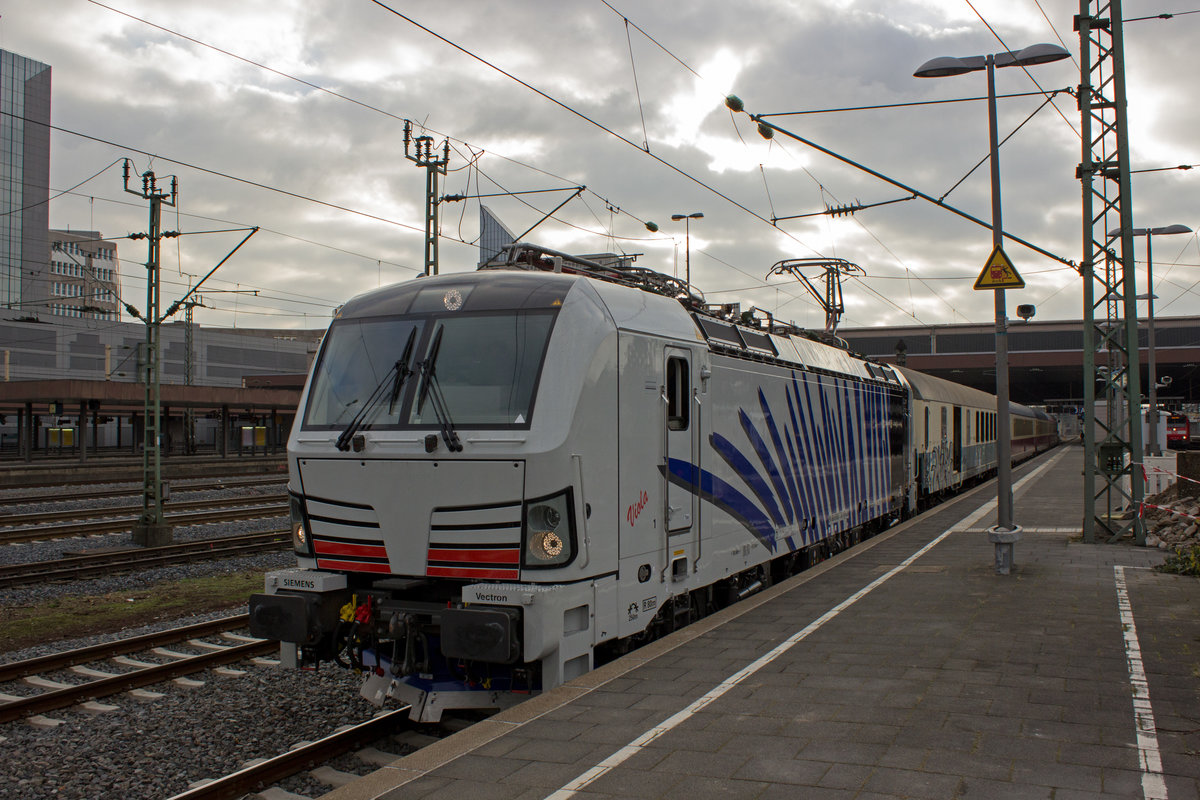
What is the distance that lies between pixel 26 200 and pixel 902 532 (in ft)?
373

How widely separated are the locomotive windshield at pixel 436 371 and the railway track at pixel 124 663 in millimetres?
2877

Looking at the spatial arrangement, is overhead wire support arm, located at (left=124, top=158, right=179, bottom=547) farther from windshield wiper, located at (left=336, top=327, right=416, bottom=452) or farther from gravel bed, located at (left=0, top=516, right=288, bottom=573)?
windshield wiper, located at (left=336, top=327, right=416, bottom=452)

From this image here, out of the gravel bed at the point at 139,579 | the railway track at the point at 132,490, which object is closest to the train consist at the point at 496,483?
the gravel bed at the point at 139,579

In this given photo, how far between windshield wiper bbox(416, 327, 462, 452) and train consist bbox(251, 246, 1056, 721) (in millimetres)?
16

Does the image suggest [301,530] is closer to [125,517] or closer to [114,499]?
[125,517]

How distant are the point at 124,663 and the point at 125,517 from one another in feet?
45.8

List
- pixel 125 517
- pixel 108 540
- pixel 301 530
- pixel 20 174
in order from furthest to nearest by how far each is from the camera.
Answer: pixel 20 174
pixel 125 517
pixel 108 540
pixel 301 530

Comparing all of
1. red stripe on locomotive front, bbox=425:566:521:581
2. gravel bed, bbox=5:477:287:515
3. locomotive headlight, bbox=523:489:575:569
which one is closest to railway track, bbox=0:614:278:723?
red stripe on locomotive front, bbox=425:566:521:581

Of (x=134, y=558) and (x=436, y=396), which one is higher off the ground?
(x=436, y=396)

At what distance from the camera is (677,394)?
7750 mm

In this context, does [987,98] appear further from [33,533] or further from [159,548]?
[33,533]

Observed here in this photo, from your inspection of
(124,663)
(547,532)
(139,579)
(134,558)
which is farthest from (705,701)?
(134,558)

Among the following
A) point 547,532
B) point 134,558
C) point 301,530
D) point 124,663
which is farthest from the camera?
point 134,558

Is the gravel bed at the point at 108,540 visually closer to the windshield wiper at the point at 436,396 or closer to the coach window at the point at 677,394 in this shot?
the windshield wiper at the point at 436,396
